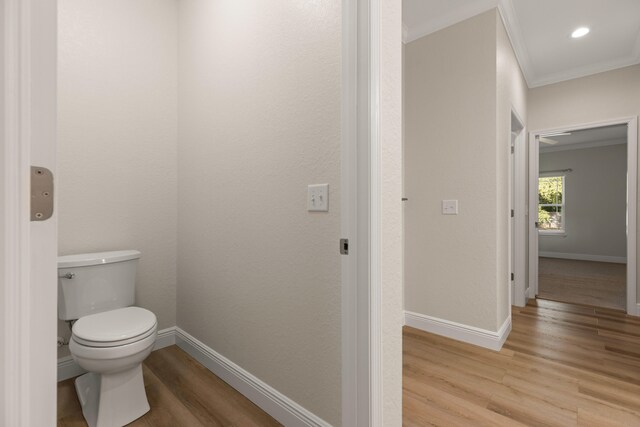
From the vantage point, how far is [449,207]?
2533 mm

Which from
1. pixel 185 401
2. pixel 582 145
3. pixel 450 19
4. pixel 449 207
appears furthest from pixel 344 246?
pixel 582 145

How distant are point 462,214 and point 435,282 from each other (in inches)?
24.3

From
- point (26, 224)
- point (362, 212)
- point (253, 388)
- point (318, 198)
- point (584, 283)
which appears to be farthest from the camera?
point (584, 283)

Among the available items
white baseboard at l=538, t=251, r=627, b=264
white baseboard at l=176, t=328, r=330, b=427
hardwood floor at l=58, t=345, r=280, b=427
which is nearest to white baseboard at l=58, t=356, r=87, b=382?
hardwood floor at l=58, t=345, r=280, b=427

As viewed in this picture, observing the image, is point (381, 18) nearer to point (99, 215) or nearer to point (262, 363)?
point (262, 363)

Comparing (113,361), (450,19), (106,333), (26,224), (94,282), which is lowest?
(113,361)

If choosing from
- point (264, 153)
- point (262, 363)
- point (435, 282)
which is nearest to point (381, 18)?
point (264, 153)

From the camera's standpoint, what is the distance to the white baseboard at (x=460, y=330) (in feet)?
7.63

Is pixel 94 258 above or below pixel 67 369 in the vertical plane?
above

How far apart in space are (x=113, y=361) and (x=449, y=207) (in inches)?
95.2

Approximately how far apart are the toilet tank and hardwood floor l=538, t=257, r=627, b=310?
14.4ft

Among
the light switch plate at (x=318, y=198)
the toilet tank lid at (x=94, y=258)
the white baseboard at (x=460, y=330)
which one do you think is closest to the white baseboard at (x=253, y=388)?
the toilet tank lid at (x=94, y=258)

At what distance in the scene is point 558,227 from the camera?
7207 millimetres

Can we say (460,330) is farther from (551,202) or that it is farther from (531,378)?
(551,202)
